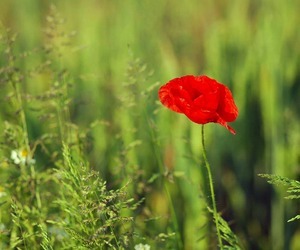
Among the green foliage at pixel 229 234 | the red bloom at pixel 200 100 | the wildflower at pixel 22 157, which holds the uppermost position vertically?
the red bloom at pixel 200 100

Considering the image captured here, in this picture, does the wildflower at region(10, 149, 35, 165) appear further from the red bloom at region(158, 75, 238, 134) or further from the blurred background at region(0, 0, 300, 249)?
the red bloom at region(158, 75, 238, 134)

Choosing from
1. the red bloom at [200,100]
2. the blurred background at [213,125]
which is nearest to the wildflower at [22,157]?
the blurred background at [213,125]

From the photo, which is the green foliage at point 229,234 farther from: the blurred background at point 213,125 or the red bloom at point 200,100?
the blurred background at point 213,125

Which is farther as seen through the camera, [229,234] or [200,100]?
[229,234]

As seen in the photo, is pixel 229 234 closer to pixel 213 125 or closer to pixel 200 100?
pixel 200 100

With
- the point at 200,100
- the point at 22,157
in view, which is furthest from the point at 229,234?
the point at 22,157

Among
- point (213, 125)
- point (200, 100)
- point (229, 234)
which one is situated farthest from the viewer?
point (213, 125)

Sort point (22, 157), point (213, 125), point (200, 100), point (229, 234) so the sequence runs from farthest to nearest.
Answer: point (213, 125) → point (22, 157) → point (229, 234) → point (200, 100)

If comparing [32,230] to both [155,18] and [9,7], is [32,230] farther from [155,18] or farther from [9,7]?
[9,7]
